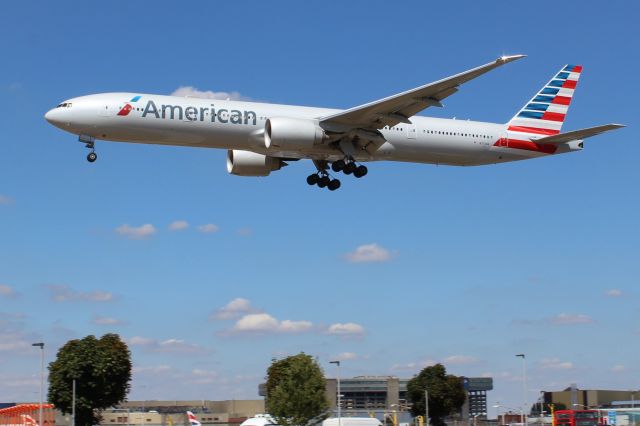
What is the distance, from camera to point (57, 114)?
3925 cm

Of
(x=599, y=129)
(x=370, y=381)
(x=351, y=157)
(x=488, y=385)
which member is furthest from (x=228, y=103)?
(x=488, y=385)

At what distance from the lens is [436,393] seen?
7819cm

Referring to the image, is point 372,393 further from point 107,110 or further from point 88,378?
point 107,110

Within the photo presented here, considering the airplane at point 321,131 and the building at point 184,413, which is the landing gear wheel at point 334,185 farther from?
the building at point 184,413

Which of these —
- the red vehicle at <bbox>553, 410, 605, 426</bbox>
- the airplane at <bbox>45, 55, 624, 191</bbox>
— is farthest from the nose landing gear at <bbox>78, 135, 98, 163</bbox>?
the red vehicle at <bbox>553, 410, 605, 426</bbox>

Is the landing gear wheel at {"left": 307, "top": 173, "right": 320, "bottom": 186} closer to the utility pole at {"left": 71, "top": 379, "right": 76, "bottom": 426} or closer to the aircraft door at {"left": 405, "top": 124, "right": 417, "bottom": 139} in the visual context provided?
the aircraft door at {"left": 405, "top": 124, "right": 417, "bottom": 139}

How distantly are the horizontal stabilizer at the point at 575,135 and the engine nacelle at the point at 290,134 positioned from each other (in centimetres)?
1278

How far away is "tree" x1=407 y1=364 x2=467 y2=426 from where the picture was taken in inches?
3088

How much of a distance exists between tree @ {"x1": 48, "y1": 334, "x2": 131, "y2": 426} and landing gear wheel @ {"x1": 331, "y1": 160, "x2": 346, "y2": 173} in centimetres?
2106

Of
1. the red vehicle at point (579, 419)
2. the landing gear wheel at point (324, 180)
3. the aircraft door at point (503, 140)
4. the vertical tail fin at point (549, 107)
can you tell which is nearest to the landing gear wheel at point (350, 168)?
the landing gear wheel at point (324, 180)

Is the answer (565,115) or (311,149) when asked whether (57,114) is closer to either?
(311,149)

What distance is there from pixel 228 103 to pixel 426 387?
44.8 metres

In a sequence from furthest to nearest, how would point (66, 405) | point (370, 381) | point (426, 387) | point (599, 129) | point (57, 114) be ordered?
1. point (370, 381)
2. point (426, 387)
3. point (66, 405)
4. point (599, 129)
5. point (57, 114)

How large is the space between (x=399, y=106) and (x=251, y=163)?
898cm
